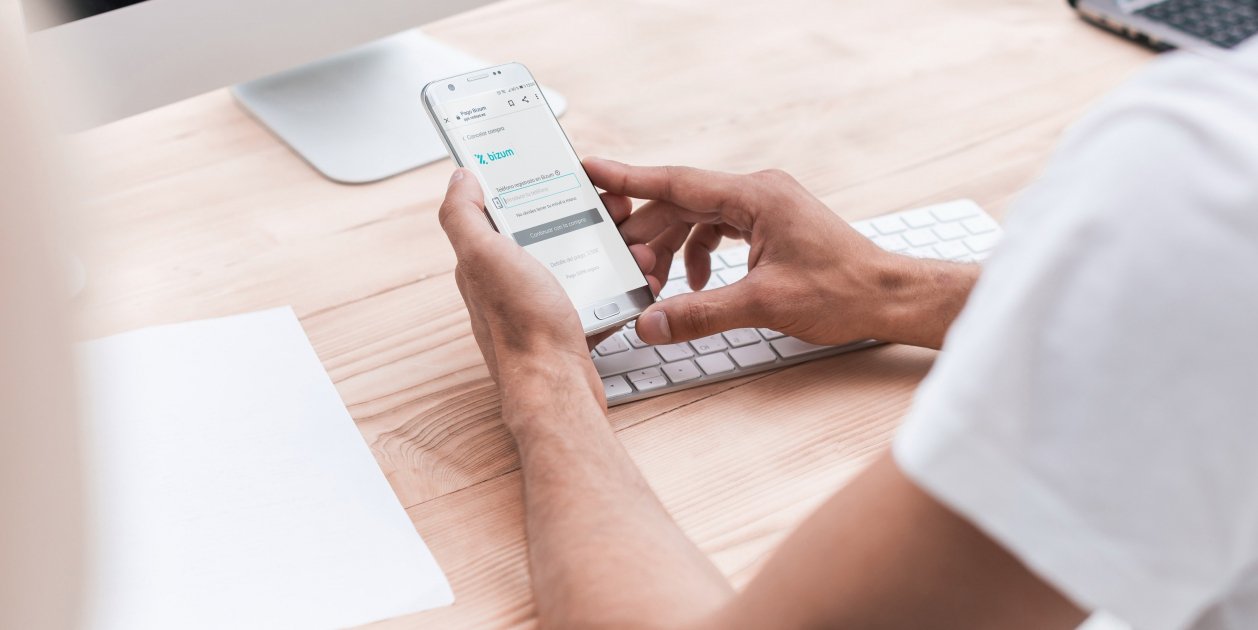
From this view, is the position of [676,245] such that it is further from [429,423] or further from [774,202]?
[429,423]

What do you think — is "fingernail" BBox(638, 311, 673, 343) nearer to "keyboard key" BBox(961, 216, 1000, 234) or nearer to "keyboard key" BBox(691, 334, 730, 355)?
"keyboard key" BBox(691, 334, 730, 355)

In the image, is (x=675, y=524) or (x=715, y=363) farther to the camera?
(x=715, y=363)

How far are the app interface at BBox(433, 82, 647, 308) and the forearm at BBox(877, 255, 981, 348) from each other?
15 cm

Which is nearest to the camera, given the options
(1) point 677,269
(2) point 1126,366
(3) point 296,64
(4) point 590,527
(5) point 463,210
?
(2) point 1126,366

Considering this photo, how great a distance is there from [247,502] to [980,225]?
0.54m

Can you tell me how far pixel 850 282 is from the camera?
694 millimetres

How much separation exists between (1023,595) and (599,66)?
2.64ft

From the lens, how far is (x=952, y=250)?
81cm

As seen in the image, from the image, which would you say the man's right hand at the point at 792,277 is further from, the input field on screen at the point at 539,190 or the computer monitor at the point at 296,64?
the computer monitor at the point at 296,64

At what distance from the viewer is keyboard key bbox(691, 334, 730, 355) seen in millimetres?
704

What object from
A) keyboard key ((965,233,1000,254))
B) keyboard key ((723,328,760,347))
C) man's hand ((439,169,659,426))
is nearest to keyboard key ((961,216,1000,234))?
keyboard key ((965,233,1000,254))

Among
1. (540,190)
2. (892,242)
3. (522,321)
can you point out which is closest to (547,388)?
(522,321)

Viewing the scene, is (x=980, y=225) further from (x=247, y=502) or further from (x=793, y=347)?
(x=247, y=502)

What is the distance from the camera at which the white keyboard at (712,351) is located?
679 millimetres
